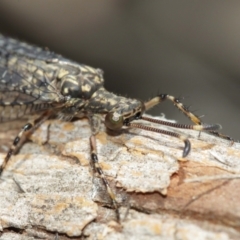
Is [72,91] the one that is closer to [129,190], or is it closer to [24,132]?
[24,132]

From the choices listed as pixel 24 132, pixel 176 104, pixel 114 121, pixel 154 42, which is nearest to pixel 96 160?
pixel 114 121

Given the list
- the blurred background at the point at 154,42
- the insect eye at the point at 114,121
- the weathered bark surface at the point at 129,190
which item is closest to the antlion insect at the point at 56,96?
the insect eye at the point at 114,121

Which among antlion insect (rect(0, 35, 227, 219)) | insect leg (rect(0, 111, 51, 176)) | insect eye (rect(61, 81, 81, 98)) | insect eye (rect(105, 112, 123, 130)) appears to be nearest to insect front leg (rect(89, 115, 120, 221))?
antlion insect (rect(0, 35, 227, 219))

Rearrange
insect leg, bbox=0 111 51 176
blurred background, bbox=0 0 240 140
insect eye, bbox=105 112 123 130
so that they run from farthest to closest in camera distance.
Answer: blurred background, bbox=0 0 240 140
insect leg, bbox=0 111 51 176
insect eye, bbox=105 112 123 130

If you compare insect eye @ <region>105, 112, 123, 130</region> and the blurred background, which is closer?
insect eye @ <region>105, 112, 123, 130</region>

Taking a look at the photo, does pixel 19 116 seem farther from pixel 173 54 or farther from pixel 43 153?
pixel 173 54

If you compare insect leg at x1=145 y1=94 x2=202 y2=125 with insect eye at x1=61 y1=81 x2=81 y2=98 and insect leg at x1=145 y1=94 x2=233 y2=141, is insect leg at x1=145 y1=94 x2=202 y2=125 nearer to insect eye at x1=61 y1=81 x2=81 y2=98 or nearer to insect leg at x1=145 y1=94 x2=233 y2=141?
insect leg at x1=145 y1=94 x2=233 y2=141

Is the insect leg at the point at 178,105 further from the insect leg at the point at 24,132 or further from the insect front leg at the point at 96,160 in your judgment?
the insect leg at the point at 24,132

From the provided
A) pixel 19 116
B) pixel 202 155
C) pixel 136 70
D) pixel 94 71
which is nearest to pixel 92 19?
→ pixel 136 70
